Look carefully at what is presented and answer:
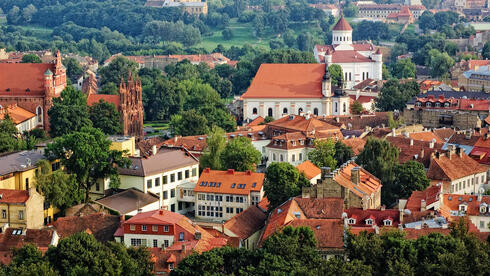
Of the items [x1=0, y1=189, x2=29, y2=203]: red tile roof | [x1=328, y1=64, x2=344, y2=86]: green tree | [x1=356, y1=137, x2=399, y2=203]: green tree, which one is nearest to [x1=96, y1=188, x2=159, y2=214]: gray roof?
[x1=0, y1=189, x2=29, y2=203]: red tile roof

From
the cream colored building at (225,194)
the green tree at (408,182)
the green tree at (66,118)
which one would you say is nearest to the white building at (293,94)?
the green tree at (66,118)

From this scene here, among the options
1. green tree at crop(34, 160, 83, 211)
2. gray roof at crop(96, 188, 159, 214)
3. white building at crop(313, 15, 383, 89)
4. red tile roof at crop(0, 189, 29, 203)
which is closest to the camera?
red tile roof at crop(0, 189, 29, 203)

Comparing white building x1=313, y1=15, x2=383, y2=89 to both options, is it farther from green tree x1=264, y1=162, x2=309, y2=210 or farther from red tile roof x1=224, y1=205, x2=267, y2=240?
red tile roof x1=224, y1=205, x2=267, y2=240

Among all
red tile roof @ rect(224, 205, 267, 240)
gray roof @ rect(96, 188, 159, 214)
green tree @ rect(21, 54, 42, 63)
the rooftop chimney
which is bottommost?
red tile roof @ rect(224, 205, 267, 240)

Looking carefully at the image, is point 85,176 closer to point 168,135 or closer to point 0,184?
point 0,184

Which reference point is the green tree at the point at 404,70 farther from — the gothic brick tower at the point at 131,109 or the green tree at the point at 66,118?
the green tree at the point at 66,118

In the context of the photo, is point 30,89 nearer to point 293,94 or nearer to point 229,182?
point 293,94

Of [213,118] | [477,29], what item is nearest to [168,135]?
[213,118]
